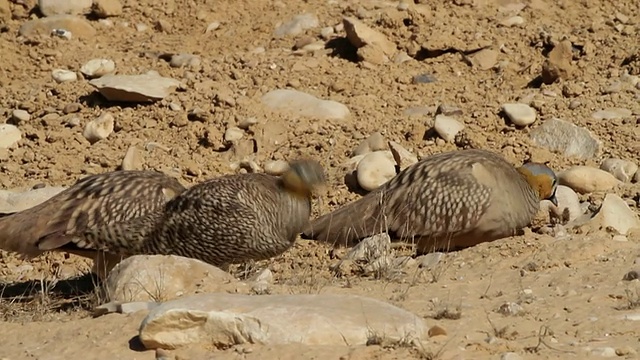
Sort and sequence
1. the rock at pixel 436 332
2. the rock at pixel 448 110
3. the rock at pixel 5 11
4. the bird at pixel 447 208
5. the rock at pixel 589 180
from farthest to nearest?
1. the rock at pixel 5 11
2. the rock at pixel 448 110
3. the rock at pixel 589 180
4. the bird at pixel 447 208
5. the rock at pixel 436 332

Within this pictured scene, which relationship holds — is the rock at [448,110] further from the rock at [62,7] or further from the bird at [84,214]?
the rock at [62,7]

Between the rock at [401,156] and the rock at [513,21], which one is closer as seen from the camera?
the rock at [401,156]

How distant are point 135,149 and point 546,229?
399 cm

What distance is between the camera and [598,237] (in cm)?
868

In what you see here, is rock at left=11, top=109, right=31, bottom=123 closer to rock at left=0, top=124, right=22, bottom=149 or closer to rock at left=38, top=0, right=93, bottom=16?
rock at left=0, top=124, right=22, bottom=149

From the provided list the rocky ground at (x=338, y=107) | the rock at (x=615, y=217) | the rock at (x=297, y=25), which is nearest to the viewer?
the rocky ground at (x=338, y=107)

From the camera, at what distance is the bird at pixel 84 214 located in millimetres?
9109

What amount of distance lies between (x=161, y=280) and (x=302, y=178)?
1.83 meters

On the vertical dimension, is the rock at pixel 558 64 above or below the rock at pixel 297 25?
above

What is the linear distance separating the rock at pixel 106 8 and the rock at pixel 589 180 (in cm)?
589

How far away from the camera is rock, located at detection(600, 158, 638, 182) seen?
1097 cm

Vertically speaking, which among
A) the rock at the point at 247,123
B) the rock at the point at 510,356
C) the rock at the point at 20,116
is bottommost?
the rock at the point at 20,116

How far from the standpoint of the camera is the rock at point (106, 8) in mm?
14477

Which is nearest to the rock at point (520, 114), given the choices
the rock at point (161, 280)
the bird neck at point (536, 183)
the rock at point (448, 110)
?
the rock at point (448, 110)
